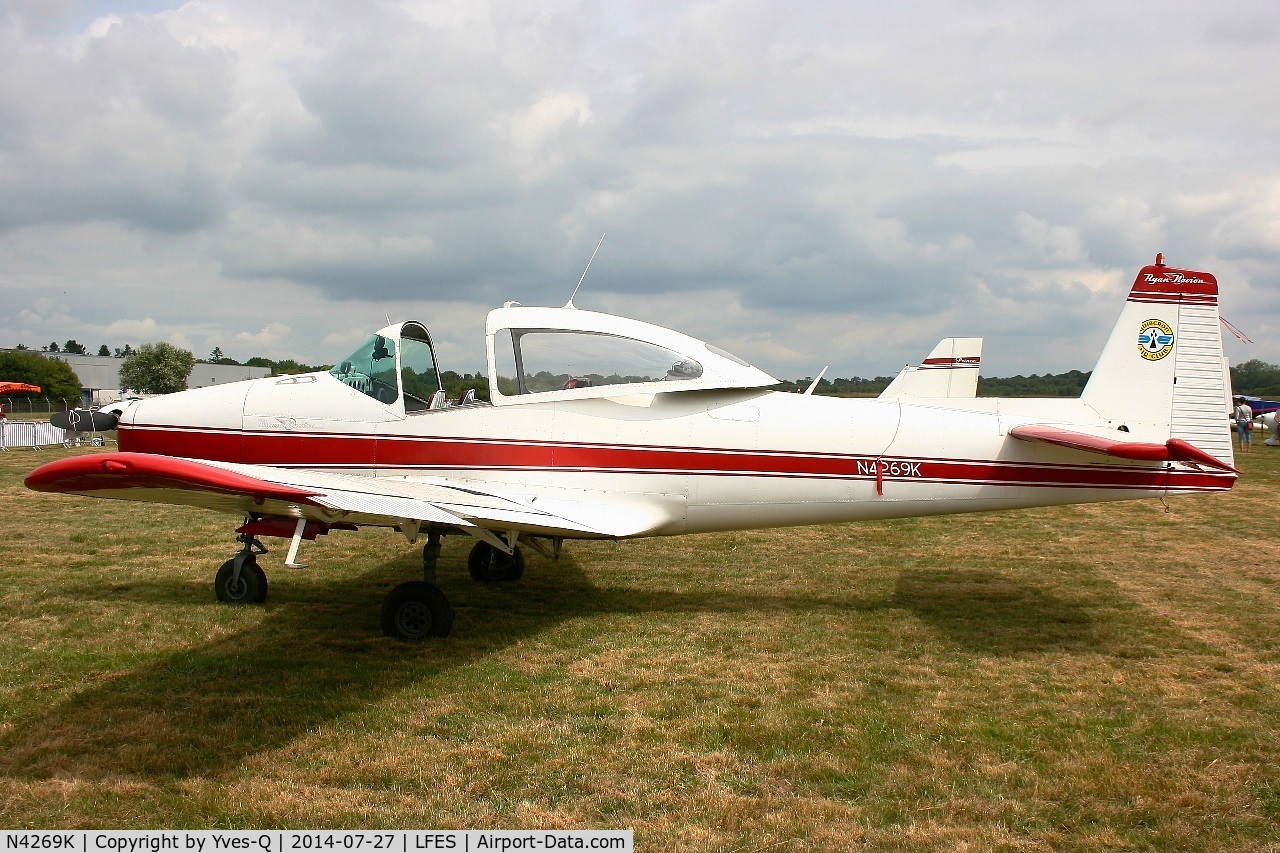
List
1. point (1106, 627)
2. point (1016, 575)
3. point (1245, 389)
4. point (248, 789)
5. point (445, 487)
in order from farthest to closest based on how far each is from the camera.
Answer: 1. point (1245, 389)
2. point (1016, 575)
3. point (1106, 627)
4. point (445, 487)
5. point (248, 789)

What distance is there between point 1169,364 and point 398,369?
18.9 ft

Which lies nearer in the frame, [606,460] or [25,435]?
[606,460]

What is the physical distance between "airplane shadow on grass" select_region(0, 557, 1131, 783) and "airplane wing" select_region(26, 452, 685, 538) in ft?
3.01

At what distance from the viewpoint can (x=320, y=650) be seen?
530 centimetres

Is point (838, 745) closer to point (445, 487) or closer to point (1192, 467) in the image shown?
point (445, 487)

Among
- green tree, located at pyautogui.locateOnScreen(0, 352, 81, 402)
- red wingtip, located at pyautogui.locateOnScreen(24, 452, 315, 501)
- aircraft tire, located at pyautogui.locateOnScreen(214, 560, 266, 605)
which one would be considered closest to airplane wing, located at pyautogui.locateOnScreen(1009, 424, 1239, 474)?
red wingtip, located at pyautogui.locateOnScreen(24, 452, 315, 501)

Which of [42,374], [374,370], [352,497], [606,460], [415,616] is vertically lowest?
[415,616]

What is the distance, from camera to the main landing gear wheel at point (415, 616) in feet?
18.2

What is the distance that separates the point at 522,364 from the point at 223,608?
294 cm

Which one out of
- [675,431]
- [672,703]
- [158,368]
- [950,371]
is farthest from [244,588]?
[158,368]

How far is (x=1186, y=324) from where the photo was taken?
20.5 feet

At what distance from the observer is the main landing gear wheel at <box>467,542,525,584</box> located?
743 cm

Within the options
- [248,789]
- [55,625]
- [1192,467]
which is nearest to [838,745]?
[248,789]

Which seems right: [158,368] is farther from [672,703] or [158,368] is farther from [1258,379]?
[1258,379]
